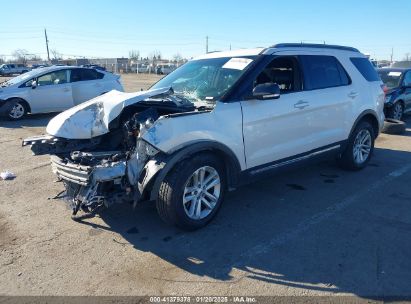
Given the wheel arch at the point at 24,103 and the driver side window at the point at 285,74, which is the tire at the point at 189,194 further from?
the wheel arch at the point at 24,103

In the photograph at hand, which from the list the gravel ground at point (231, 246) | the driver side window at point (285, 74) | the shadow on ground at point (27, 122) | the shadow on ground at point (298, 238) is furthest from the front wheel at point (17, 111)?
the driver side window at point (285, 74)

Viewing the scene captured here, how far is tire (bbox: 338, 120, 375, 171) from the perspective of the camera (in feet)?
20.7

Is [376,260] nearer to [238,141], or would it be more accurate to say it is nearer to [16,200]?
[238,141]

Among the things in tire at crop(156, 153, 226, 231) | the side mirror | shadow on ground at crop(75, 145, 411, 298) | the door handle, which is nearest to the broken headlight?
tire at crop(156, 153, 226, 231)

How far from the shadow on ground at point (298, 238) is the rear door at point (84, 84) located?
9.09 m

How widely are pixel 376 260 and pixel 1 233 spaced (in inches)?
152

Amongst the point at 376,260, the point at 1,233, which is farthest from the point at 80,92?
the point at 376,260

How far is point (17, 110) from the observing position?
39.0 feet

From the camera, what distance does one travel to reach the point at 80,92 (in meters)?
13.1

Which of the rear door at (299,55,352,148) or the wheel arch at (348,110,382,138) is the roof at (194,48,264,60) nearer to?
the rear door at (299,55,352,148)

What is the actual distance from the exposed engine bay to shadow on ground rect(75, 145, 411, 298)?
534 millimetres

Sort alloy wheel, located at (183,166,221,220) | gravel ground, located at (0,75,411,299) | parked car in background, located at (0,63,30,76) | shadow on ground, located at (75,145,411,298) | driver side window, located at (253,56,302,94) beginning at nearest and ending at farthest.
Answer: gravel ground, located at (0,75,411,299) < shadow on ground, located at (75,145,411,298) < alloy wheel, located at (183,166,221,220) < driver side window, located at (253,56,302,94) < parked car in background, located at (0,63,30,76)

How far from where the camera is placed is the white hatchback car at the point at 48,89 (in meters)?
11.8

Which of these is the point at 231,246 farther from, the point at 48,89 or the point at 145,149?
the point at 48,89
